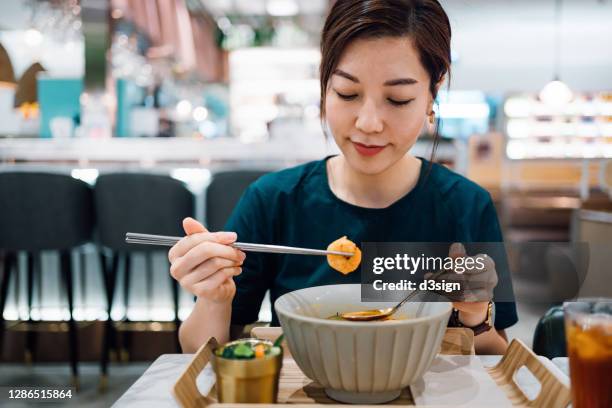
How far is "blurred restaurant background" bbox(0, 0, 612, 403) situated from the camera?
8.71 feet

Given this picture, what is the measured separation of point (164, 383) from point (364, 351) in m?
0.32

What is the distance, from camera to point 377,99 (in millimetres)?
986

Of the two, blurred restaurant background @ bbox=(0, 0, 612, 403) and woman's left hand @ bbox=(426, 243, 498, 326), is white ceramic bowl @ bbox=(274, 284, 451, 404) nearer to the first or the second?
woman's left hand @ bbox=(426, 243, 498, 326)

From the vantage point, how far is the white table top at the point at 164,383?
27.9 inches

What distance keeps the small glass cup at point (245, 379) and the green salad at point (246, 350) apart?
15mm

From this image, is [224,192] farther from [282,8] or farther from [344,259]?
[282,8]

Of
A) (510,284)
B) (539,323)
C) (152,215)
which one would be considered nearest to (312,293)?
(510,284)

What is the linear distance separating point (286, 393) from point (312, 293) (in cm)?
14

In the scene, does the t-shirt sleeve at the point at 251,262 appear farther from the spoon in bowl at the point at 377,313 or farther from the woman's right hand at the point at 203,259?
the spoon in bowl at the point at 377,313

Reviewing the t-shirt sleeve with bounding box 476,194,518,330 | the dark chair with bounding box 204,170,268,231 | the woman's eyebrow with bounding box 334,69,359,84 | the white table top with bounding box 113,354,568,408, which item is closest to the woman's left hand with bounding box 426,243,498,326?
the t-shirt sleeve with bounding box 476,194,518,330

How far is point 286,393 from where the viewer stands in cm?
73

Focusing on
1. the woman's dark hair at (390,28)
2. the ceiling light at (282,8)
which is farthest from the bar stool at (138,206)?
the ceiling light at (282,8)

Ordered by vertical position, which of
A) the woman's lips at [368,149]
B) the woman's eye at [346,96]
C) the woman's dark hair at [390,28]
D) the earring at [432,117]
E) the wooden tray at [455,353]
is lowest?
the wooden tray at [455,353]

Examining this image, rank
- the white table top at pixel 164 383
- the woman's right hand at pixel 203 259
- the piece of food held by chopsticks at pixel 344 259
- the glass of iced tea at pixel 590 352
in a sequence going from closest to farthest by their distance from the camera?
the glass of iced tea at pixel 590 352 → the white table top at pixel 164 383 → the woman's right hand at pixel 203 259 → the piece of food held by chopsticks at pixel 344 259
